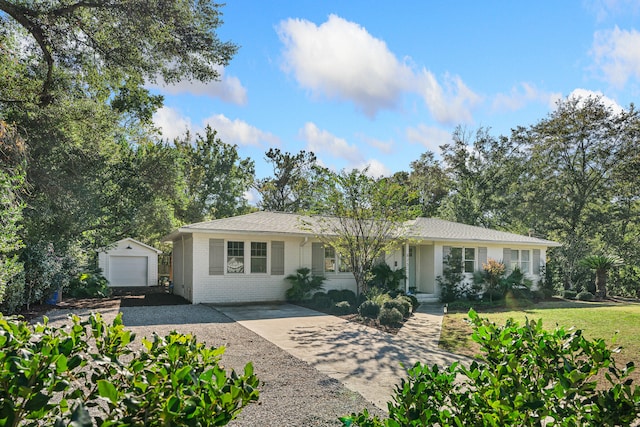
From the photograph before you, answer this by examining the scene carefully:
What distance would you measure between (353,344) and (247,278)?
24.1 feet

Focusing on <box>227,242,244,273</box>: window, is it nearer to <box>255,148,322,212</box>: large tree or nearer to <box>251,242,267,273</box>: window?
<box>251,242,267,273</box>: window

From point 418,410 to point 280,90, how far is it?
1335cm

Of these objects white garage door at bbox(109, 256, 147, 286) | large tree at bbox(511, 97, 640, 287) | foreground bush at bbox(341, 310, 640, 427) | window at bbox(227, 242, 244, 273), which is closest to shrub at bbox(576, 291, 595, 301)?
large tree at bbox(511, 97, 640, 287)

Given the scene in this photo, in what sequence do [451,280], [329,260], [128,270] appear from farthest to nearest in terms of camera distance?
[128,270] → [451,280] → [329,260]

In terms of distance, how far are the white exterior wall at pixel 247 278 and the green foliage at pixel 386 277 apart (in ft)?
4.40

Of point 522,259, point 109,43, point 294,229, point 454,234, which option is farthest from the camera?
point 522,259

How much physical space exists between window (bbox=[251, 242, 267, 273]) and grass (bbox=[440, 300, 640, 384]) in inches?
261

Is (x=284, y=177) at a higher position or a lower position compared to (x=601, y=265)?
higher

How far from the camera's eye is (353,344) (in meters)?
8.03

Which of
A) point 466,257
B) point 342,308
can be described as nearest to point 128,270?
point 342,308

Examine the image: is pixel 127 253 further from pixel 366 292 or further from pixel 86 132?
pixel 366 292

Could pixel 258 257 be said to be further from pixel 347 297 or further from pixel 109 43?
pixel 109 43

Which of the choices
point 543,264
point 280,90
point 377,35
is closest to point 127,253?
point 280,90

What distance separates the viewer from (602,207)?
2544 centimetres
